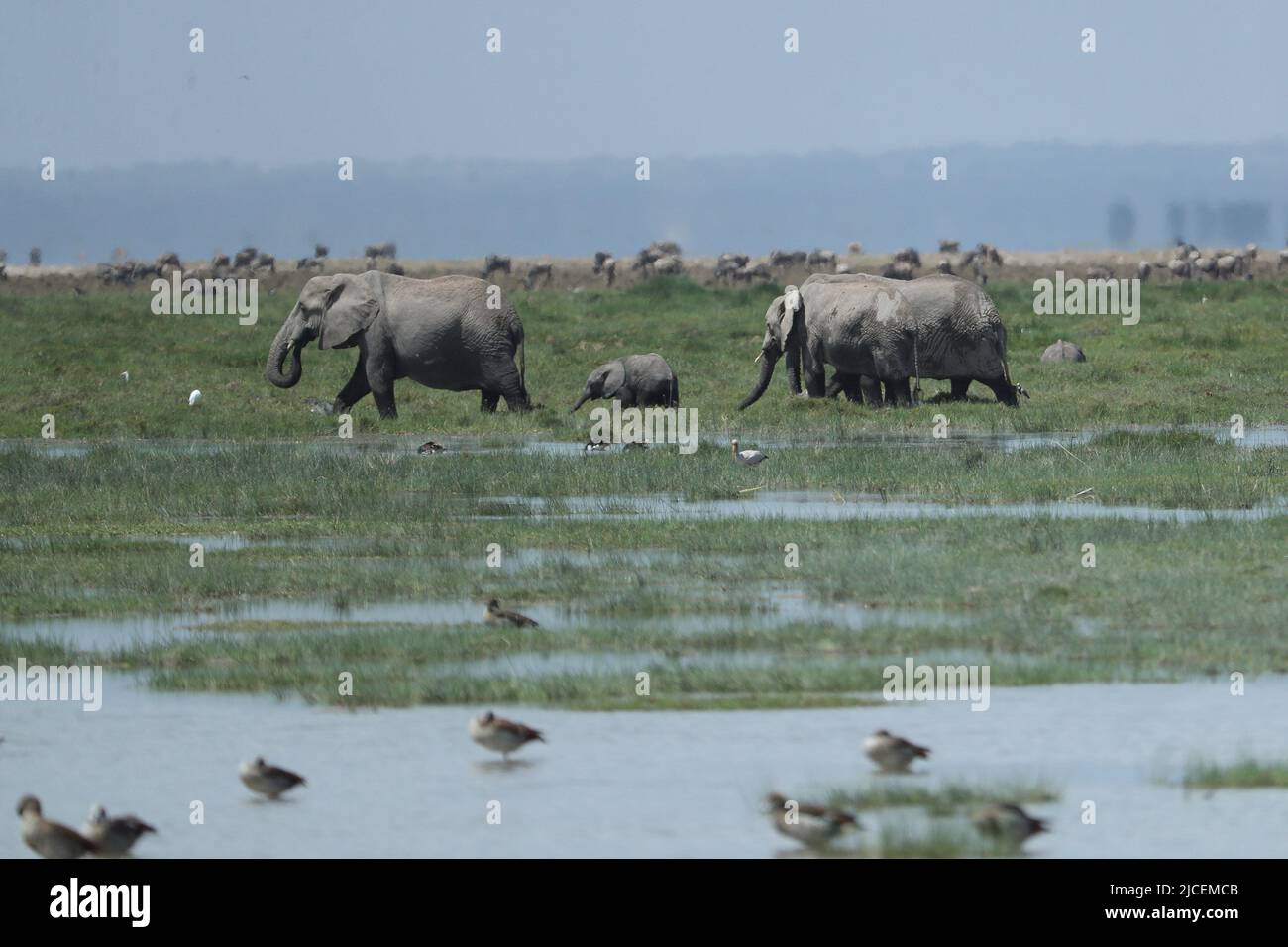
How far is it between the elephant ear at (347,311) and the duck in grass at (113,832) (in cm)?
2390

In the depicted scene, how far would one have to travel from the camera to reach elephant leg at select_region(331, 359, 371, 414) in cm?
3322

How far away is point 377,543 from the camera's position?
19125 mm

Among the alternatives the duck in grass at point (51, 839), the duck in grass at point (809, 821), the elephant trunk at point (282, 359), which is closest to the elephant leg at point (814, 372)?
the elephant trunk at point (282, 359)

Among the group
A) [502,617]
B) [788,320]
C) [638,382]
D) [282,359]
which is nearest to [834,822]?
[502,617]

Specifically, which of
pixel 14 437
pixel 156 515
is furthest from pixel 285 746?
pixel 14 437

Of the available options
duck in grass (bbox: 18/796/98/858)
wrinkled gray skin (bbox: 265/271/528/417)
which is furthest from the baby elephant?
duck in grass (bbox: 18/796/98/858)

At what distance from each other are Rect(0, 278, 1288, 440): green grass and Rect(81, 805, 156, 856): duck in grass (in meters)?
20.5

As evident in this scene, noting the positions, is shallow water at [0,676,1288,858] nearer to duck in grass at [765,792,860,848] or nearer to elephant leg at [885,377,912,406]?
duck in grass at [765,792,860,848]

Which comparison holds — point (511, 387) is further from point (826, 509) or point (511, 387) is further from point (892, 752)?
point (892, 752)

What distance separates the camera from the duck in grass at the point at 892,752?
10859 mm

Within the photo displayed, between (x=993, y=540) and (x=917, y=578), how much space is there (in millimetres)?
2044

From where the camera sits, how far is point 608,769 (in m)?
11.3
